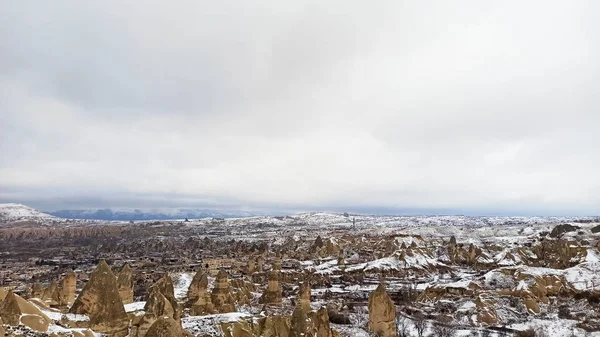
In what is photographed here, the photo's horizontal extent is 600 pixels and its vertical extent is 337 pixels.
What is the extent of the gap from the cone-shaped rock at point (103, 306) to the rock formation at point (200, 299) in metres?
13.4

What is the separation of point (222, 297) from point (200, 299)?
6.76 ft

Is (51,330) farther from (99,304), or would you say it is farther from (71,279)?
(71,279)

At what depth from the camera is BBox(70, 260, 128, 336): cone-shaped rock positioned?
65.4ft

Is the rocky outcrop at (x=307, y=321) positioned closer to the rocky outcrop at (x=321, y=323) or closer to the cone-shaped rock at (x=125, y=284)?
the rocky outcrop at (x=321, y=323)

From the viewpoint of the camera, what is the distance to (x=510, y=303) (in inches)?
2176

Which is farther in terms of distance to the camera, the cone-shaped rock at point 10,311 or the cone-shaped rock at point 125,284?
the cone-shaped rock at point 125,284

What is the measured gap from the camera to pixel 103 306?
2038cm

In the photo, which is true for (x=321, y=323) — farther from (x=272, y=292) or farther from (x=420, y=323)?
(x=420, y=323)

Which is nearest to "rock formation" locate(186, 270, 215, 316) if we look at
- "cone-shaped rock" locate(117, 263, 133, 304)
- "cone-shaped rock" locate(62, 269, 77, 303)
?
"cone-shaped rock" locate(117, 263, 133, 304)

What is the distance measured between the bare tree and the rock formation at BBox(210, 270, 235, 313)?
875 inches

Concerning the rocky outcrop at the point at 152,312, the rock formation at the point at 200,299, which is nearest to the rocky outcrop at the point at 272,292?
the rock formation at the point at 200,299

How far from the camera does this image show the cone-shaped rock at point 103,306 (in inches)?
785

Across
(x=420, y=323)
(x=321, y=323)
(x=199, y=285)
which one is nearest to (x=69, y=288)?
(x=199, y=285)

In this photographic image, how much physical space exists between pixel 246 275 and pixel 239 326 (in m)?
64.7
